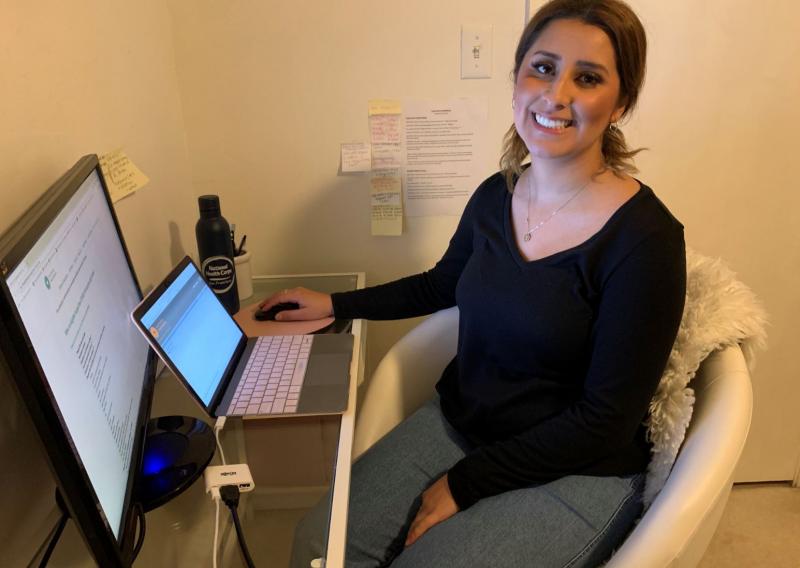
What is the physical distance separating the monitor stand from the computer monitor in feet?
0.13

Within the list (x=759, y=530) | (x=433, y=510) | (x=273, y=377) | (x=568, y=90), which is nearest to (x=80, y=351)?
(x=273, y=377)

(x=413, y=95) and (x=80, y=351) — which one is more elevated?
(x=413, y=95)

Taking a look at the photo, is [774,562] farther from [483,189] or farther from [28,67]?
[28,67]

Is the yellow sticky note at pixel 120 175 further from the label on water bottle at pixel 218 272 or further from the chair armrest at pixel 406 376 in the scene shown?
the chair armrest at pixel 406 376

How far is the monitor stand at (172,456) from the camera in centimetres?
83

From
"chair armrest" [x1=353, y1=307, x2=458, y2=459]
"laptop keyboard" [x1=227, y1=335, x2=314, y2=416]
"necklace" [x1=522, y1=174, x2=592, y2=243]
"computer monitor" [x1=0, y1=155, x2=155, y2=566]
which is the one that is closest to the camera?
"computer monitor" [x1=0, y1=155, x2=155, y2=566]

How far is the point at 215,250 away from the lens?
1394 millimetres

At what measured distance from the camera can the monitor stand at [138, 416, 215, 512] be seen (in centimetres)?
83

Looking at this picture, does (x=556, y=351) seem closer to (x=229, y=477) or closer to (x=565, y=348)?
(x=565, y=348)

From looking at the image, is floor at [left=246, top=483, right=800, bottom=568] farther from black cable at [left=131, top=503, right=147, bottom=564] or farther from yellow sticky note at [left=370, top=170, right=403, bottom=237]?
black cable at [left=131, top=503, right=147, bottom=564]

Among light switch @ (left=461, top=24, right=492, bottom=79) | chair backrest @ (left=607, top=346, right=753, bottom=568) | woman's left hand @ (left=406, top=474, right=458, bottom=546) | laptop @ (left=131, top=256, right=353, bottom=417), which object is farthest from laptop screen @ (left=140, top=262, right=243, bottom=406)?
light switch @ (left=461, top=24, right=492, bottom=79)

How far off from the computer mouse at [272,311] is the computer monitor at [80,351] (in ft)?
1.43

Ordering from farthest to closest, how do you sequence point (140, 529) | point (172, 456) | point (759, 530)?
point (759, 530)
point (172, 456)
point (140, 529)

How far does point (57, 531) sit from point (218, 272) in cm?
69
